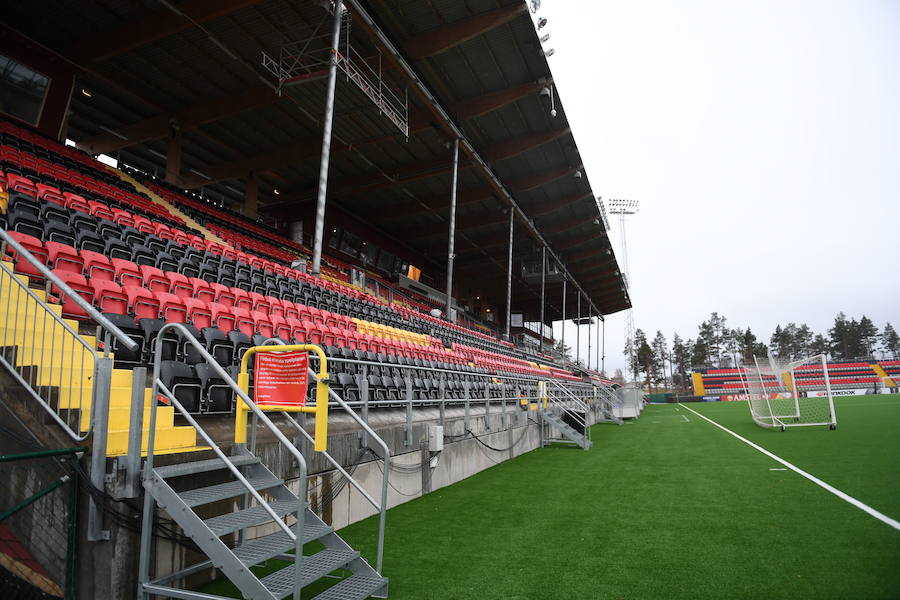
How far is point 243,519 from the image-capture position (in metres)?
3.24

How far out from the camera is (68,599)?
2.94 metres

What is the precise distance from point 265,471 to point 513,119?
22151 millimetres

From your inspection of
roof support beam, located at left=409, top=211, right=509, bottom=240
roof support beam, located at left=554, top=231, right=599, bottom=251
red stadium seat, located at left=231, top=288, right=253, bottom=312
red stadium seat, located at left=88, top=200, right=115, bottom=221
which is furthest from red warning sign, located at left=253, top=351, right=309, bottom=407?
roof support beam, located at left=554, top=231, right=599, bottom=251

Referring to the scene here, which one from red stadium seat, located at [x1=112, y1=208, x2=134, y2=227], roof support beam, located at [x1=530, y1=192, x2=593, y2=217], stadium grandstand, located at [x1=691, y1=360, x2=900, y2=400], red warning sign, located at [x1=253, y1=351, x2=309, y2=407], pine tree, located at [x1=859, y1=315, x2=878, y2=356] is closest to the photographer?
red warning sign, located at [x1=253, y1=351, x2=309, y2=407]

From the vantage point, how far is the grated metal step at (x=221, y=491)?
3.09m

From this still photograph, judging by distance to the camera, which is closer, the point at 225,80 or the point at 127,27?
the point at 127,27

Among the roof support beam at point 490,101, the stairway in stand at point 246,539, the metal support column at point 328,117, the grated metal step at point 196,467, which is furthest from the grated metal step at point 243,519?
the roof support beam at point 490,101

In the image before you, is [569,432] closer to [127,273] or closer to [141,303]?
[141,303]

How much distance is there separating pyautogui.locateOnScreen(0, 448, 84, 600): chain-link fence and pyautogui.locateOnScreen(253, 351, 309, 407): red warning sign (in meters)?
1.18

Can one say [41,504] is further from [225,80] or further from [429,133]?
[429,133]

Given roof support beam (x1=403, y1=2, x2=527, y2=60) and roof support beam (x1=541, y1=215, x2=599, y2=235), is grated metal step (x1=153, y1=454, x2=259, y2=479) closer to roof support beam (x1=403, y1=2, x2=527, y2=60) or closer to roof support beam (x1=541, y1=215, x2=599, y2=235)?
roof support beam (x1=403, y1=2, x2=527, y2=60)

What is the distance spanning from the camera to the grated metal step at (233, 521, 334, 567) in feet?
9.78

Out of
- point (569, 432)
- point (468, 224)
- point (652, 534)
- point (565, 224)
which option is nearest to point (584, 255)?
point (565, 224)

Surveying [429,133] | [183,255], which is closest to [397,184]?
[429,133]
